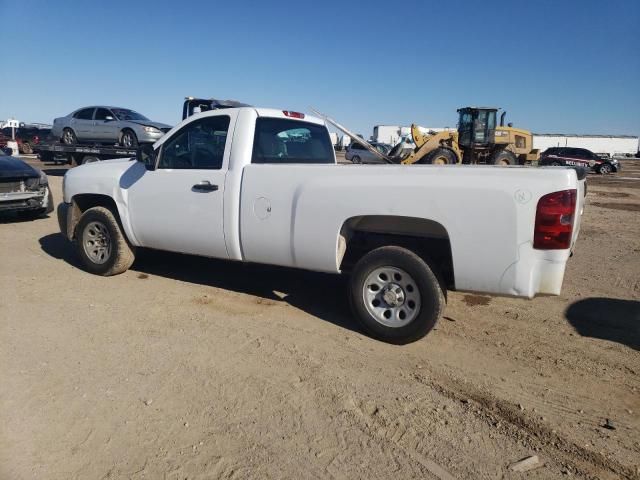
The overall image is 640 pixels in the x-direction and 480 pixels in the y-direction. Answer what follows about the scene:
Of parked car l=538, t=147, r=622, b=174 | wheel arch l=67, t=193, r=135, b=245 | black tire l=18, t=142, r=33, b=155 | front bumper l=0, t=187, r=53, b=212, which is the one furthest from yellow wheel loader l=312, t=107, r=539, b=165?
black tire l=18, t=142, r=33, b=155

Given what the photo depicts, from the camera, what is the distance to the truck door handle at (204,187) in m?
4.83

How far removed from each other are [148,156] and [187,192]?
0.73 metres

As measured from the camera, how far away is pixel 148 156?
5348mm

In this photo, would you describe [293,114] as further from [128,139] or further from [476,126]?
[476,126]

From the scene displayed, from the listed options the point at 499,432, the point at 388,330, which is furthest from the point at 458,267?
the point at 499,432

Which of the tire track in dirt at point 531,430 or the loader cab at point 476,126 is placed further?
the loader cab at point 476,126

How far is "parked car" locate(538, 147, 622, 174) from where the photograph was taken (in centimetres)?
3347

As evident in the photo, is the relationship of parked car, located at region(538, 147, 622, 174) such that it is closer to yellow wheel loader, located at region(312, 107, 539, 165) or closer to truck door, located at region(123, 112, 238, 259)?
yellow wheel loader, located at region(312, 107, 539, 165)

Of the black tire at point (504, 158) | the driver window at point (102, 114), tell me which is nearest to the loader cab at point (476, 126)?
the black tire at point (504, 158)

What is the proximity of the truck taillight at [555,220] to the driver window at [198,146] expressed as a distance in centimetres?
296

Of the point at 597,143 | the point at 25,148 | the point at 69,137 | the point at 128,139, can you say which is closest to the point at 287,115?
the point at 128,139

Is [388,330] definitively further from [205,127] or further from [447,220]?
[205,127]

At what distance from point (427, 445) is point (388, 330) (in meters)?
1.40

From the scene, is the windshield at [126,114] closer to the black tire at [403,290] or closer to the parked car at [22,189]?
the parked car at [22,189]
